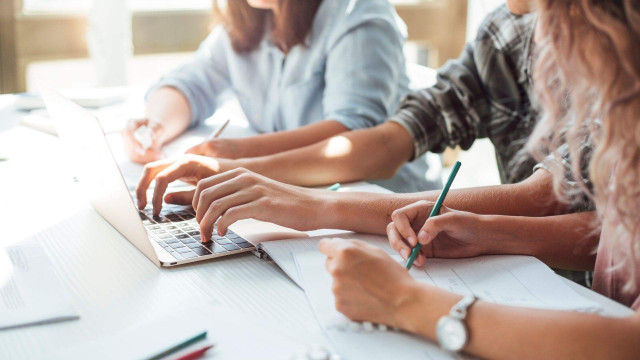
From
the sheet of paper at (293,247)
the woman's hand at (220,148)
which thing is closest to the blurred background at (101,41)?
the woman's hand at (220,148)

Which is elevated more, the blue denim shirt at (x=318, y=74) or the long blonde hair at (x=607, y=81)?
the long blonde hair at (x=607, y=81)

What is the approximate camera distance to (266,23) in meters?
1.74

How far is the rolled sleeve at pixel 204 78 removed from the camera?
174cm

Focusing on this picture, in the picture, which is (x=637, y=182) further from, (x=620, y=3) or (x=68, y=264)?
(x=68, y=264)

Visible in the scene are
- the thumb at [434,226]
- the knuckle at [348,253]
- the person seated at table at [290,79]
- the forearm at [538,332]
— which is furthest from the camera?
the person seated at table at [290,79]

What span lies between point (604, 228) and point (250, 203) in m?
0.47

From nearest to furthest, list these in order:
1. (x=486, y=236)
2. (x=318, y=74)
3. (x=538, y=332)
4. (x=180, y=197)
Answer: (x=538, y=332) → (x=486, y=236) → (x=180, y=197) → (x=318, y=74)

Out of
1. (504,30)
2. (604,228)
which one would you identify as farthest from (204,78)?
(604,228)

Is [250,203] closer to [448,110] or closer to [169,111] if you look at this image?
[448,110]

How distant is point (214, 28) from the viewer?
6.27ft

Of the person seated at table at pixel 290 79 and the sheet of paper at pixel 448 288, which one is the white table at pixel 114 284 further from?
the person seated at table at pixel 290 79

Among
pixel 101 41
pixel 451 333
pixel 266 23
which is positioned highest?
pixel 266 23

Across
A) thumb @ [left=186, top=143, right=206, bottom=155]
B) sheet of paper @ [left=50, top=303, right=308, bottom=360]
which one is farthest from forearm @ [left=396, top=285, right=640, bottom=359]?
thumb @ [left=186, top=143, right=206, bottom=155]

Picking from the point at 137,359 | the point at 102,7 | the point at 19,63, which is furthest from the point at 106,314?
the point at 19,63
